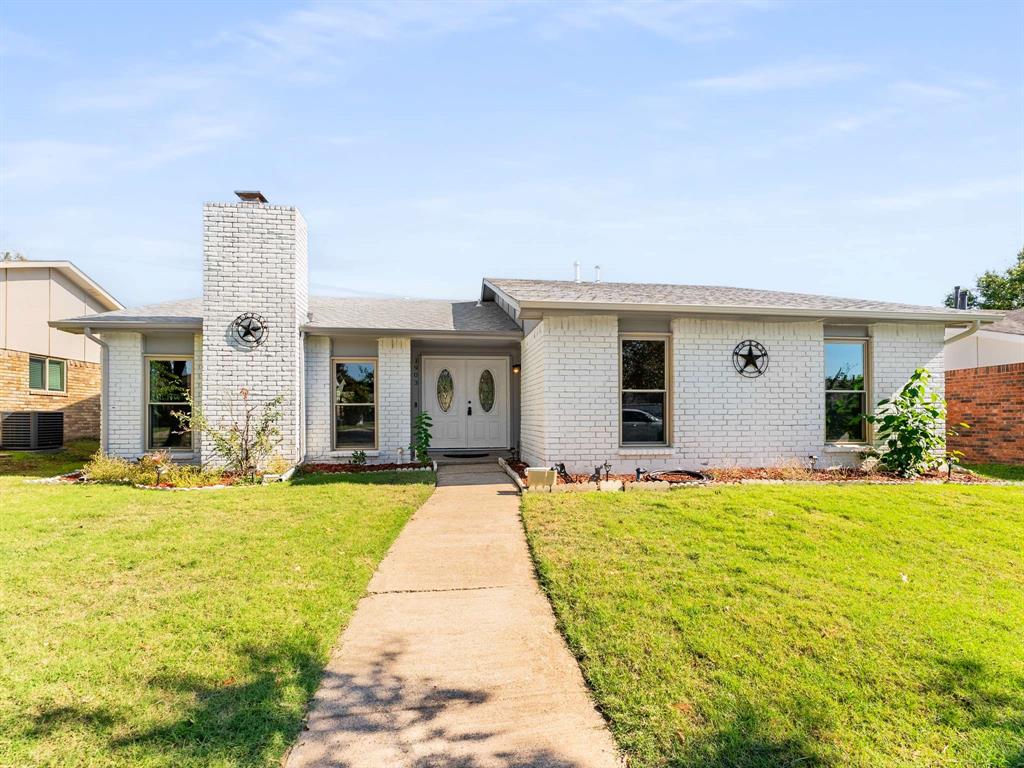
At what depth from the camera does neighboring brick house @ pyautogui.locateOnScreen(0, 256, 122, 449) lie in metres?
14.5

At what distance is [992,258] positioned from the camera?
29766 mm

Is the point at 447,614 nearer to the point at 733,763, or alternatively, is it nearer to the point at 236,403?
the point at 733,763

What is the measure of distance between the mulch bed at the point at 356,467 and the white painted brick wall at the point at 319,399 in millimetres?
533

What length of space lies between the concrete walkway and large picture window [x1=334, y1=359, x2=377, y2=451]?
615cm

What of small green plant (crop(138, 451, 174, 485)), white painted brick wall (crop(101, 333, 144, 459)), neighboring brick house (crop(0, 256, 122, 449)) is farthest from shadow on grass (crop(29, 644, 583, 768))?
neighboring brick house (crop(0, 256, 122, 449))

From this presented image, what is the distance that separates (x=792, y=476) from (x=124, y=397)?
1274 cm

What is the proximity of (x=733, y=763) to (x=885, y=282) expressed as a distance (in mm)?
22231

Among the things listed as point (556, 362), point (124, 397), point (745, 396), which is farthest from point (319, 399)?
point (745, 396)

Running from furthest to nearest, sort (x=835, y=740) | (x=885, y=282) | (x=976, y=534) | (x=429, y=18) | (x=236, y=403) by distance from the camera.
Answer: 1. (x=885, y=282)
2. (x=236, y=403)
3. (x=429, y=18)
4. (x=976, y=534)
5. (x=835, y=740)

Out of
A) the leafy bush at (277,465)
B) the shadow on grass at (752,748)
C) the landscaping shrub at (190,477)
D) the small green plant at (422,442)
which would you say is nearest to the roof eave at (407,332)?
the small green plant at (422,442)

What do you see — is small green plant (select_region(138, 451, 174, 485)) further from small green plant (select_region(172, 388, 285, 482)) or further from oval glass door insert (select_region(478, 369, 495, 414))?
oval glass door insert (select_region(478, 369, 495, 414))

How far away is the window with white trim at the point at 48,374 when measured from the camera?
600 inches

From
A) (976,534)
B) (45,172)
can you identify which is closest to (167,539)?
(976,534)

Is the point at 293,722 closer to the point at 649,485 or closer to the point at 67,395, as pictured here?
the point at 649,485
